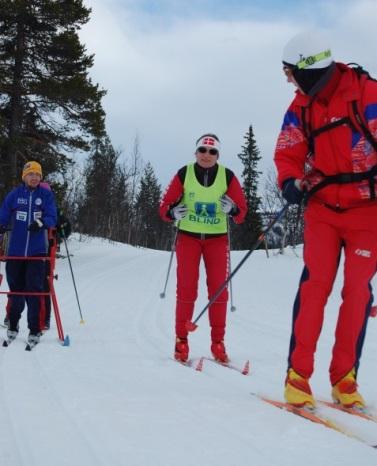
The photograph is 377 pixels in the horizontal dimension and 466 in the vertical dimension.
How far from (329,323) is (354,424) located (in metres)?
6.32

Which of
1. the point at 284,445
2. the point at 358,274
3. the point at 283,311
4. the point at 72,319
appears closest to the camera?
the point at 284,445

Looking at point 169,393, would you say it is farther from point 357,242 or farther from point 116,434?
point 357,242

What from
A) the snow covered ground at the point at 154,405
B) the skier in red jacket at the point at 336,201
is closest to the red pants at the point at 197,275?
the snow covered ground at the point at 154,405

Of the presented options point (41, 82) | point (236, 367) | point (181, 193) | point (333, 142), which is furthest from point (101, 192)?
point (333, 142)

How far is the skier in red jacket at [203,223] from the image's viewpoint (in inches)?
199

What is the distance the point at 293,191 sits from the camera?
3.28 meters

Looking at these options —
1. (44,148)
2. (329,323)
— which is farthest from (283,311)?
(44,148)

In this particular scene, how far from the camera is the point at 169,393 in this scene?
11.3 feet

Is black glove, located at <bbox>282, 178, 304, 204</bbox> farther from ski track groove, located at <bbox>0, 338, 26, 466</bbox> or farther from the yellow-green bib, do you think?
ski track groove, located at <bbox>0, 338, 26, 466</bbox>

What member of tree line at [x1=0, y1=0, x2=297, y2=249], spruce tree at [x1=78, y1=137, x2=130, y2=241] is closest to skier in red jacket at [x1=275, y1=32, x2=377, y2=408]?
tree line at [x1=0, y1=0, x2=297, y2=249]

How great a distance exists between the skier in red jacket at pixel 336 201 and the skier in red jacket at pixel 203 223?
1.78m

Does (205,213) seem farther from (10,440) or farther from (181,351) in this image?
(10,440)

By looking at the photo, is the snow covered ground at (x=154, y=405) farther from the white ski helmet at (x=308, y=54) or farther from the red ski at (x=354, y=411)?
the white ski helmet at (x=308, y=54)

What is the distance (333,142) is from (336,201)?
1.15ft
